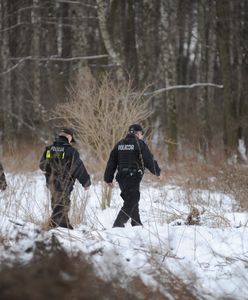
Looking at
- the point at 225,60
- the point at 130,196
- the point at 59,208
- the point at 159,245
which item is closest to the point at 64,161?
the point at 59,208

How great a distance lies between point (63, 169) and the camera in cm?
750

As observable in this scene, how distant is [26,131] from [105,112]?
1561 cm

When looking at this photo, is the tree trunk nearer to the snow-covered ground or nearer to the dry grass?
the snow-covered ground

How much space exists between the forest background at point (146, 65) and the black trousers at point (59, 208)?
4.23 meters

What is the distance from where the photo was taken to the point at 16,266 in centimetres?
406

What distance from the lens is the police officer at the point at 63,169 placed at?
7062mm

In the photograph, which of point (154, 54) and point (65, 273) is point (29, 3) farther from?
point (65, 273)

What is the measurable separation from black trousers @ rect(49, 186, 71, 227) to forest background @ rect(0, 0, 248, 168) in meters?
4.23

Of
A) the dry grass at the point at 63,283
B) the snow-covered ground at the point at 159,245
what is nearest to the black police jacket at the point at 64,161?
the snow-covered ground at the point at 159,245

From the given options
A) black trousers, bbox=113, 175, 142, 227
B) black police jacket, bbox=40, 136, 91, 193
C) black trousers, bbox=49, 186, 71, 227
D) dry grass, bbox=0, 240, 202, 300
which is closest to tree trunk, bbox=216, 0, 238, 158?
black trousers, bbox=113, 175, 142, 227

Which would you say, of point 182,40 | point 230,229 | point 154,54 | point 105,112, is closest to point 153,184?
point 105,112

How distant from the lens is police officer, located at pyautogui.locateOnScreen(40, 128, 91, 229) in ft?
23.2

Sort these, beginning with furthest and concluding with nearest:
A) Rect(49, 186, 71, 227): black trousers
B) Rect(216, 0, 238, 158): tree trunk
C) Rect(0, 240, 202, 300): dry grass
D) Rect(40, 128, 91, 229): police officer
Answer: Rect(216, 0, 238, 158): tree trunk < Rect(40, 128, 91, 229): police officer < Rect(49, 186, 71, 227): black trousers < Rect(0, 240, 202, 300): dry grass

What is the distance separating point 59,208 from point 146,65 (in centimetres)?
1678
